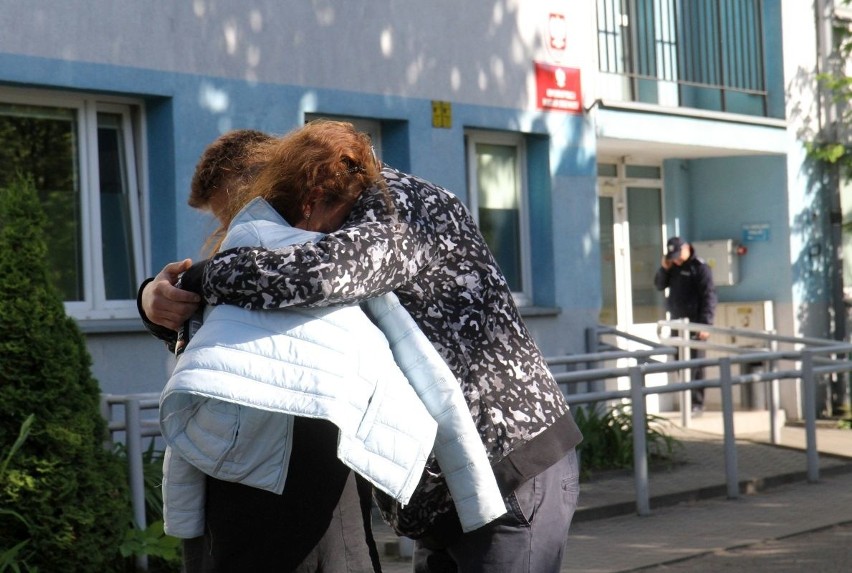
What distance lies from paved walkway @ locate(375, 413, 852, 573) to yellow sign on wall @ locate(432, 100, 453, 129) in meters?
2.94

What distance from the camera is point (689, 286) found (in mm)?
13422

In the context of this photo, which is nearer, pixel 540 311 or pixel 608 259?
pixel 540 311

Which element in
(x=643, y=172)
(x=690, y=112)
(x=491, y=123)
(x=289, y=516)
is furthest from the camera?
(x=643, y=172)

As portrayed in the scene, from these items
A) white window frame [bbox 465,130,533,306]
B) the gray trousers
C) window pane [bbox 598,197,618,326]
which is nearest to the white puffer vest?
the gray trousers

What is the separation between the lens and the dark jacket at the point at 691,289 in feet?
43.8

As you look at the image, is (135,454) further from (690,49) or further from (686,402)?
(690,49)

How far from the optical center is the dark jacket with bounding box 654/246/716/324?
13.4 metres

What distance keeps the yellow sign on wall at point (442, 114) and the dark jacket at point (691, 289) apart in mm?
3694

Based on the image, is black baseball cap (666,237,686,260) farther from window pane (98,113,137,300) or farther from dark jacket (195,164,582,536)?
dark jacket (195,164,582,536)

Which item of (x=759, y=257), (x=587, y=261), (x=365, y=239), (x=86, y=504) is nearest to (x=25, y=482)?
(x=86, y=504)

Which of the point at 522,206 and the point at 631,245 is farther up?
the point at 522,206

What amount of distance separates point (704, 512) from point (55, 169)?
15.4 feet

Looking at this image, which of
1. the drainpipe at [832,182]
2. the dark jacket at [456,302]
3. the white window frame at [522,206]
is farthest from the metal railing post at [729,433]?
the dark jacket at [456,302]

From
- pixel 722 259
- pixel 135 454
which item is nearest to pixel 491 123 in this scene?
pixel 722 259
